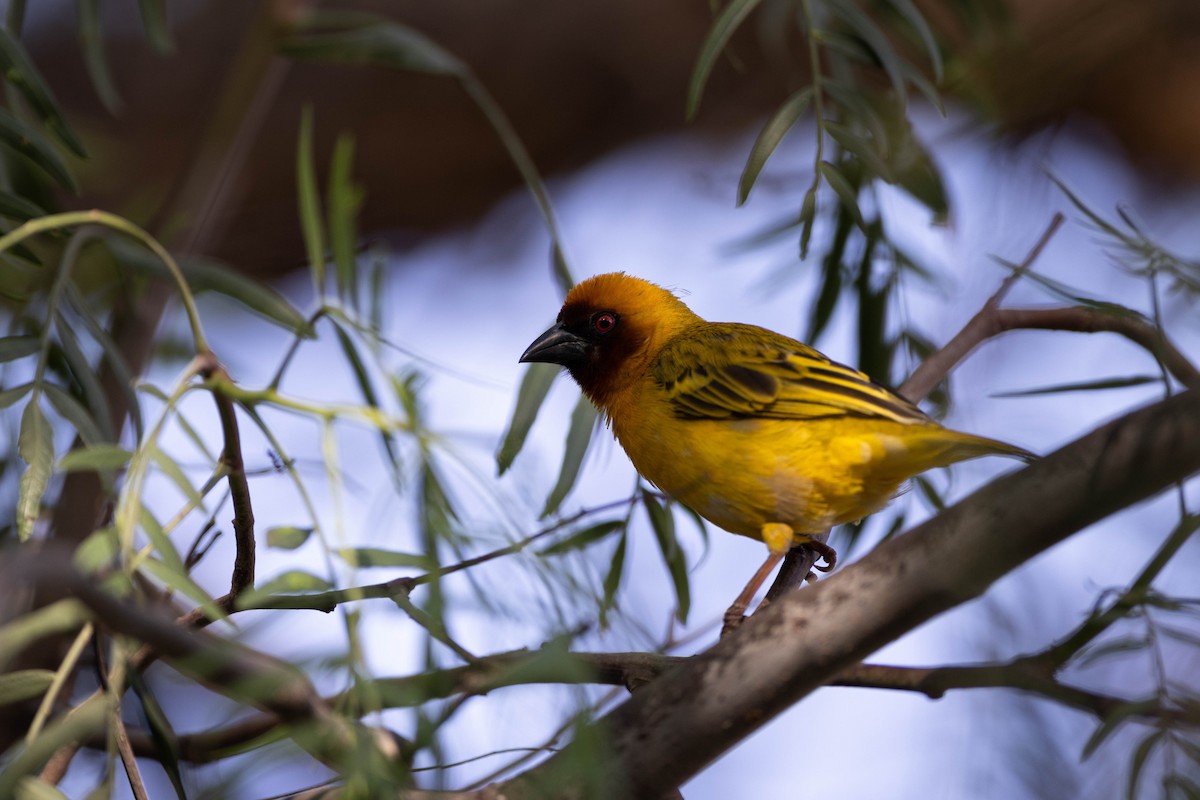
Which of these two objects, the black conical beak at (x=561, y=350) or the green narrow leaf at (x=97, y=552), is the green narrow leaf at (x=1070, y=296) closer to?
the green narrow leaf at (x=97, y=552)

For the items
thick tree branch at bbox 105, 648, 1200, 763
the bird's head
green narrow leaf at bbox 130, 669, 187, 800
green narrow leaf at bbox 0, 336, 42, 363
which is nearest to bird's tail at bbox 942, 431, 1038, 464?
thick tree branch at bbox 105, 648, 1200, 763

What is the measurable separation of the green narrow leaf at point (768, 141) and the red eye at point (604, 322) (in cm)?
116

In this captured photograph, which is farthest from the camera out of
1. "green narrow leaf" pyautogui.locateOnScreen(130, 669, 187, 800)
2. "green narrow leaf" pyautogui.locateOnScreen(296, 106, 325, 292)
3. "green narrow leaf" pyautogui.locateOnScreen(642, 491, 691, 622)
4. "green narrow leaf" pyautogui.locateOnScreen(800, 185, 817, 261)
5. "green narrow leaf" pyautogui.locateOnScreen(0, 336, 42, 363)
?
"green narrow leaf" pyautogui.locateOnScreen(642, 491, 691, 622)

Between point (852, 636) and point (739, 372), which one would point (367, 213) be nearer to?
point (739, 372)

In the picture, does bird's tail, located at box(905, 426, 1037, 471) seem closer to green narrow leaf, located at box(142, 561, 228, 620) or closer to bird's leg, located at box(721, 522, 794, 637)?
bird's leg, located at box(721, 522, 794, 637)

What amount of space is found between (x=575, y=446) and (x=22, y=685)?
3.89 ft

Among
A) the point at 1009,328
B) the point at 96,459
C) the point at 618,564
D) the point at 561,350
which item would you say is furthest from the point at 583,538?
the point at 561,350

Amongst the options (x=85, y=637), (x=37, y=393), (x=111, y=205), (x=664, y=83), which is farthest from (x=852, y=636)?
(x=111, y=205)

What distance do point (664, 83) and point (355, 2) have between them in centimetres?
137

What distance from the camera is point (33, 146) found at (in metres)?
2.13

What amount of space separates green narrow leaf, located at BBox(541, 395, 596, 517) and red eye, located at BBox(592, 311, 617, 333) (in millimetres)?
718

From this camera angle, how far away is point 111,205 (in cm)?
506

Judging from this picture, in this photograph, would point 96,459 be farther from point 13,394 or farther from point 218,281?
point 218,281

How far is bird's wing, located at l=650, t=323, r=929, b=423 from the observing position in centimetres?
251
